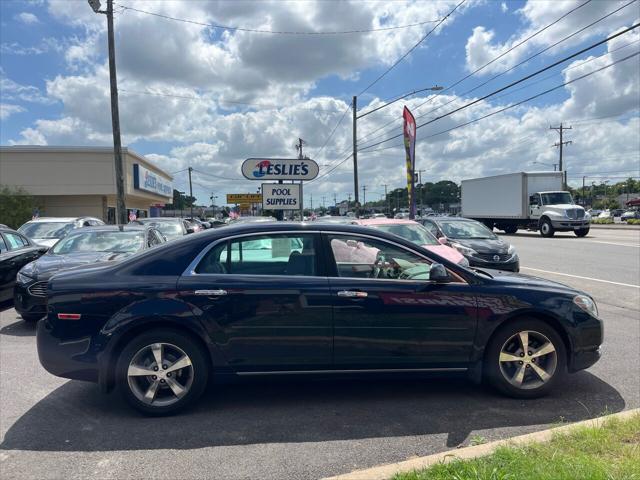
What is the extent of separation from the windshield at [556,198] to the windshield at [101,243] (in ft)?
84.8

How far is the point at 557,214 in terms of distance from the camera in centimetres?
2739

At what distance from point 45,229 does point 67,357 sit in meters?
11.5

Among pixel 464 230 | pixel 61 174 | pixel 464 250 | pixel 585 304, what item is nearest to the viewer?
pixel 585 304

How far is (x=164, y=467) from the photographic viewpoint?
3.26 m

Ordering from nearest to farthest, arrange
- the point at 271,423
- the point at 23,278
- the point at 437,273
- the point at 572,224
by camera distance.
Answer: the point at 271,423, the point at 437,273, the point at 23,278, the point at 572,224

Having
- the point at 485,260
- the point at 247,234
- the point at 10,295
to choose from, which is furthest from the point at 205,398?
the point at 485,260

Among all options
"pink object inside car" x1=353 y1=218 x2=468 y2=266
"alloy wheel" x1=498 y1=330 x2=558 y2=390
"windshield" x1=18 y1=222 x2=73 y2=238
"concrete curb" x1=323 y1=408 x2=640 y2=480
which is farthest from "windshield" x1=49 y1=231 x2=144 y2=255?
"concrete curb" x1=323 y1=408 x2=640 y2=480

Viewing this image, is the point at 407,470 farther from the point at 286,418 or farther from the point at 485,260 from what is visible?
the point at 485,260

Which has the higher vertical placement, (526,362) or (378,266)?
(378,266)

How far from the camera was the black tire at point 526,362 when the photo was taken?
4.23 m

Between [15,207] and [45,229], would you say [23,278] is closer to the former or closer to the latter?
[45,229]

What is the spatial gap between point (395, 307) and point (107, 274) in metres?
2.43

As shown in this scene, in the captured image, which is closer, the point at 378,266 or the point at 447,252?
the point at 378,266

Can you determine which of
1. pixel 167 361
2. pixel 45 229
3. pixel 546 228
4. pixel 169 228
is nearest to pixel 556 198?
pixel 546 228
